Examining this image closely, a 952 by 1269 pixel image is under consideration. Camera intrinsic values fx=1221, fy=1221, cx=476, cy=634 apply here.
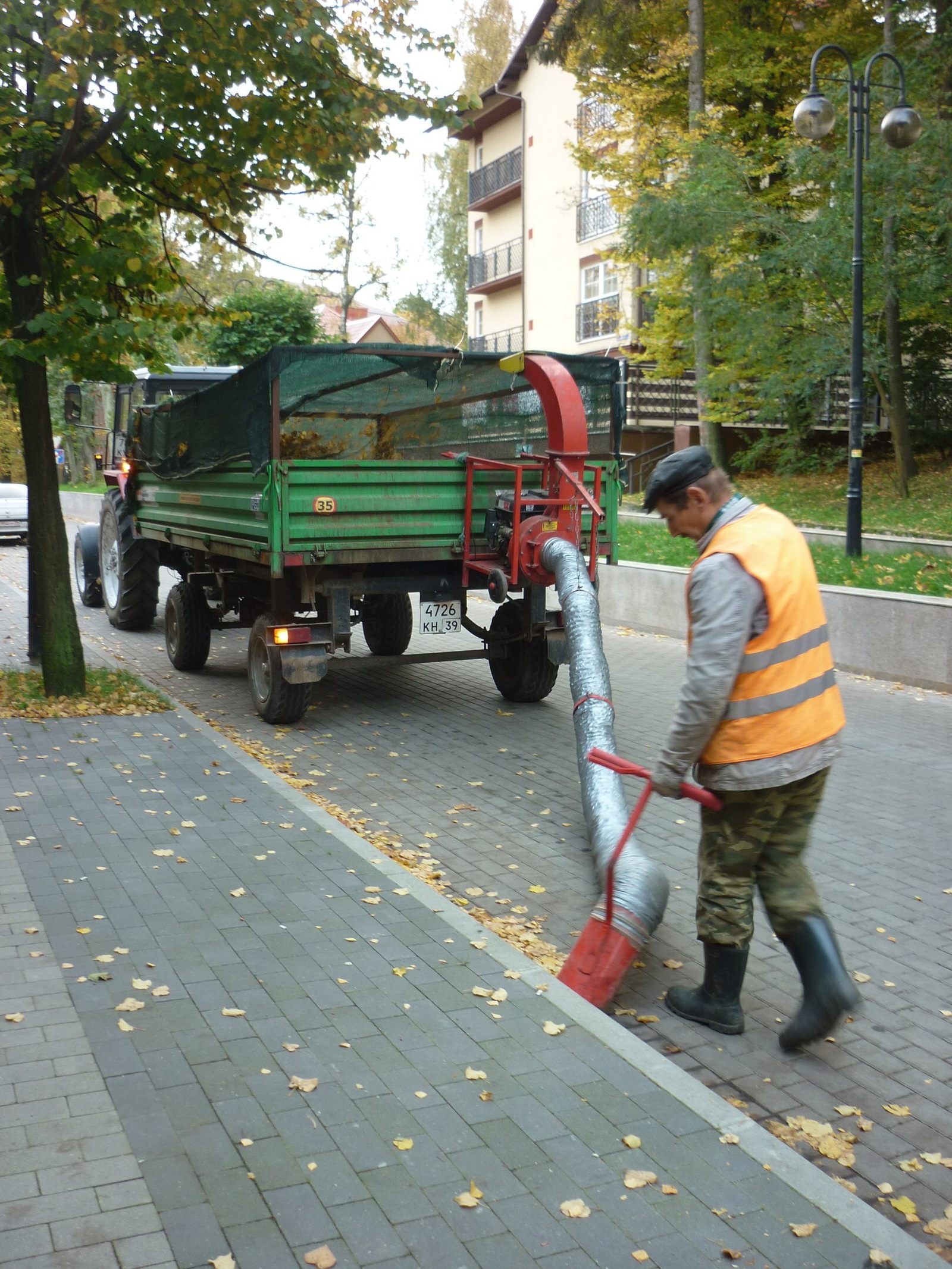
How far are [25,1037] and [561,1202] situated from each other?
74.2 inches

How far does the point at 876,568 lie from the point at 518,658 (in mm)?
4884

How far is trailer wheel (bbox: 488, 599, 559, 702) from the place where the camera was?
377 inches

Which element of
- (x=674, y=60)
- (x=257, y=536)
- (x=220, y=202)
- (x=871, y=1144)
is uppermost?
(x=674, y=60)

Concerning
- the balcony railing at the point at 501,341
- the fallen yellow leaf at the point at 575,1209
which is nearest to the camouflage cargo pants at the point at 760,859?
the fallen yellow leaf at the point at 575,1209

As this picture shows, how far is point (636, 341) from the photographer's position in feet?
84.4

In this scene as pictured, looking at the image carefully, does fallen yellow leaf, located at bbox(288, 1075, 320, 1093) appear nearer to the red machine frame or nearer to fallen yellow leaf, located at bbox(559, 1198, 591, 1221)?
fallen yellow leaf, located at bbox(559, 1198, 591, 1221)

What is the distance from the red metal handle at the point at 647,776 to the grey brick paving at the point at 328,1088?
0.86 metres

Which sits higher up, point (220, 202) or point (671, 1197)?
point (220, 202)

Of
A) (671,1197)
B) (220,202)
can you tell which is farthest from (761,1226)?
(220,202)

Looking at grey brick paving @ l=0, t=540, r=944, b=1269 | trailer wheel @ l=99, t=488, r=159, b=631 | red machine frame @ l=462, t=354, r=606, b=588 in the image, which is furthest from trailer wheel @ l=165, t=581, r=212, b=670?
grey brick paving @ l=0, t=540, r=944, b=1269

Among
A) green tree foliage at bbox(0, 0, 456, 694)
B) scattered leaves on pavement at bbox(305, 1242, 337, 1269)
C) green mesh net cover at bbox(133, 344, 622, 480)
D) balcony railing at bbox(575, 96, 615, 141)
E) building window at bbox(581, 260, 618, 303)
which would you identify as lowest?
scattered leaves on pavement at bbox(305, 1242, 337, 1269)

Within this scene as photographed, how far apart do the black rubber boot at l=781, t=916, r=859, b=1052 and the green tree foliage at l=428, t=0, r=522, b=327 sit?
1676 inches

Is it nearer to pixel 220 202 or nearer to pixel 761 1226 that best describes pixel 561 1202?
pixel 761 1226

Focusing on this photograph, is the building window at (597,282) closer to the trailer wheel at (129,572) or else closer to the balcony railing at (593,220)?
the balcony railing at (593,220)
